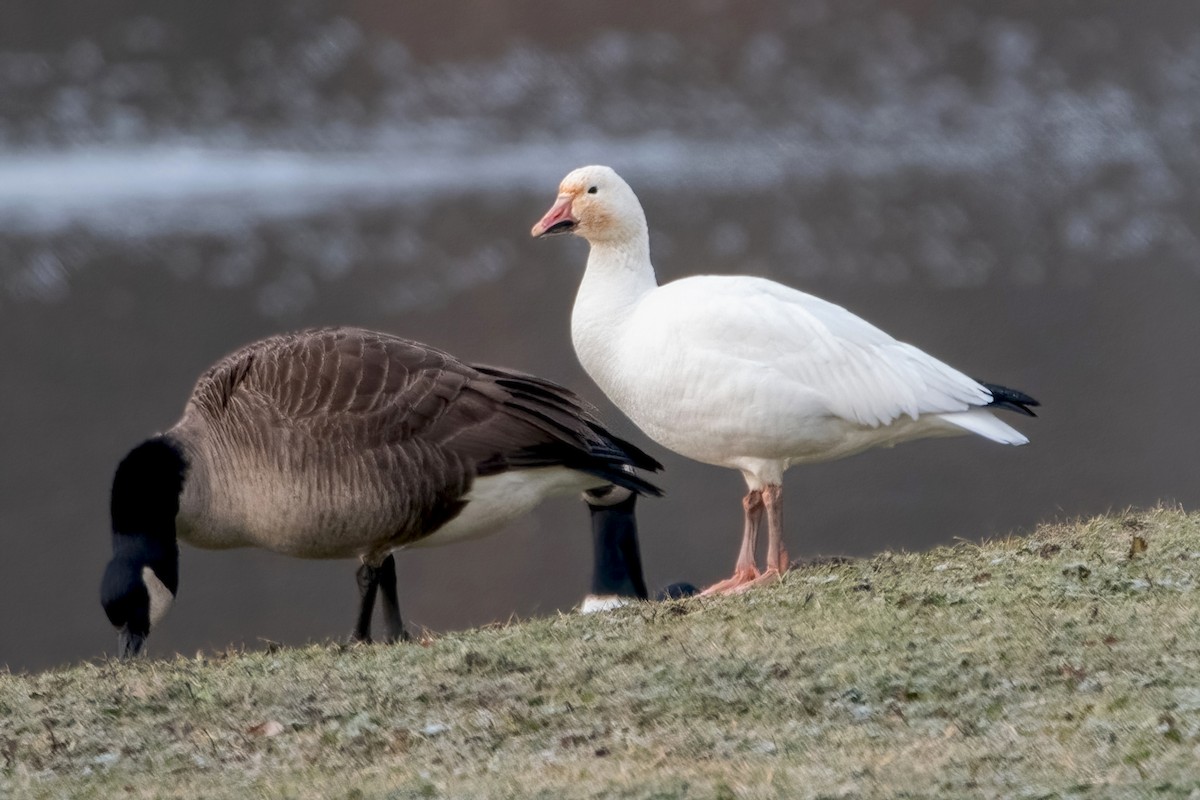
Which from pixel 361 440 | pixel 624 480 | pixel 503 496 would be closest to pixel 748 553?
pixel 624 480

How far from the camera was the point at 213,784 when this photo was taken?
3596mm

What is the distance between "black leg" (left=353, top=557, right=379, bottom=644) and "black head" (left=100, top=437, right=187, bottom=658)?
0.71 meters

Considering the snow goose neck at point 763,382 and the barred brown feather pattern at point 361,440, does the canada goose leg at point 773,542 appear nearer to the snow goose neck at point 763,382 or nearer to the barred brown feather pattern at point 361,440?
the snow goose neck at point 763,382

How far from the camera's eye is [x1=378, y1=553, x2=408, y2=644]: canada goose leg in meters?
5.64

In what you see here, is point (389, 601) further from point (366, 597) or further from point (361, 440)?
point (361, 440)

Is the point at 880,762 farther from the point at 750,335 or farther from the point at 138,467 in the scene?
the point at 138,467

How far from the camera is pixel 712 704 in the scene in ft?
12.9

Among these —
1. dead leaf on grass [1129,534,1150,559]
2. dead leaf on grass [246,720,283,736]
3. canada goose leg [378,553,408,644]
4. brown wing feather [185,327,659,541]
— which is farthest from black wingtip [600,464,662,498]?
dead leaf on grass [246,720,283,736]

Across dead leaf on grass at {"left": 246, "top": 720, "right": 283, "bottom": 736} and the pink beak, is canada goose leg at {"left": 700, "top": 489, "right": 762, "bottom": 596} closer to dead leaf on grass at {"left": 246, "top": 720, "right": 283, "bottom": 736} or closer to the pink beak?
the pink beak

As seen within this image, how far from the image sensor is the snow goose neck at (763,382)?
5375 mm

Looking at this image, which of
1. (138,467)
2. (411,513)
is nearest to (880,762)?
(411,513)

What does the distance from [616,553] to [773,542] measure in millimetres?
1603

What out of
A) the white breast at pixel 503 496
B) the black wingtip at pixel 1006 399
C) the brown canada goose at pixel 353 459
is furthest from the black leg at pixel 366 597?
the black wingtip at pixel 1006 399

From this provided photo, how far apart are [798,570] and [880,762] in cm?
215
